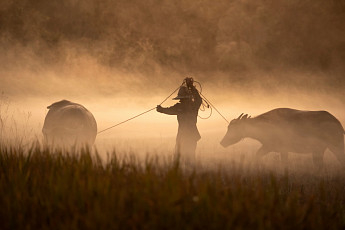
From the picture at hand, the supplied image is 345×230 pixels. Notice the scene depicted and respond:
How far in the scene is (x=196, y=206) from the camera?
342cm

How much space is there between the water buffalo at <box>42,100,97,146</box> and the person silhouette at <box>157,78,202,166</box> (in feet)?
9.84

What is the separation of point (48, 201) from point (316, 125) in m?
8.51

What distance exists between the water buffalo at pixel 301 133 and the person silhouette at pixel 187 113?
6.65 feet

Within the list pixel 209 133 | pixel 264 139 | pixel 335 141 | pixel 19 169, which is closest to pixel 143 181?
pixel 19 169

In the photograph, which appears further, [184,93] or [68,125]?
[68,125]

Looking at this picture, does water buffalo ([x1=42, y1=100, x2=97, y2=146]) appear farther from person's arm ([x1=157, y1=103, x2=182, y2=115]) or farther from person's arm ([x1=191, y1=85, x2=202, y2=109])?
person's arm ([x1=191, y1=85, x2=202, y2=109])

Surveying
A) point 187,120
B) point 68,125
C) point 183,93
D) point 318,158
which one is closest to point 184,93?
point 183,93

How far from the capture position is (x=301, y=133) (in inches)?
395

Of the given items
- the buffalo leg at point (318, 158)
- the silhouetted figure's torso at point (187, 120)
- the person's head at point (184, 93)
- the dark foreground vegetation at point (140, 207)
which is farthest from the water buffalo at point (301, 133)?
the dark foreground vegetation at point (140, 207)

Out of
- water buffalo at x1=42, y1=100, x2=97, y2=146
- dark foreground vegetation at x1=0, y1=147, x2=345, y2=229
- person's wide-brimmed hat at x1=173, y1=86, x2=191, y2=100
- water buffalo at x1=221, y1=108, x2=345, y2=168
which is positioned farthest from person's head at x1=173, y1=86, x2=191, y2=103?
dark foreground vegetation at x1=0, y1=147, x2=345, y2=229

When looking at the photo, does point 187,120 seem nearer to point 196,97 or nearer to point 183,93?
point 196,97

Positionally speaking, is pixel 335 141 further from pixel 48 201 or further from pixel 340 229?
pixel 48 201

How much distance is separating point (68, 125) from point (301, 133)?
23.6 ft

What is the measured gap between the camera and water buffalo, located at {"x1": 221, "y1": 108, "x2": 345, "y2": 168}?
10000mm
